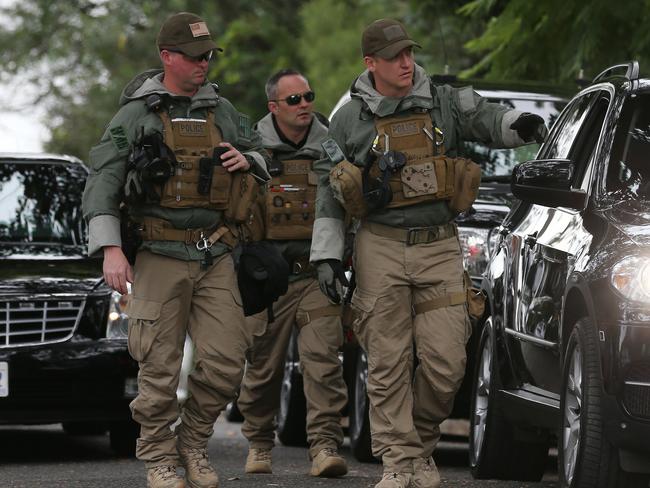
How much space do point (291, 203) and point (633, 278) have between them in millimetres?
3264

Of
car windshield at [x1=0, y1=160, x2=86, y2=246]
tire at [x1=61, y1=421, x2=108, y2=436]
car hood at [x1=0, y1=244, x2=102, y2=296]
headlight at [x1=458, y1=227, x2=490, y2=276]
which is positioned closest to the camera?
headlight at [x1=458, y1=227, x2=490, y2=276]

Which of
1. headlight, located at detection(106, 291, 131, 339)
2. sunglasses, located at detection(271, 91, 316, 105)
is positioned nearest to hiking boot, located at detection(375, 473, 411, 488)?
sunglasses, located at detection(271, 91, 316, 105)

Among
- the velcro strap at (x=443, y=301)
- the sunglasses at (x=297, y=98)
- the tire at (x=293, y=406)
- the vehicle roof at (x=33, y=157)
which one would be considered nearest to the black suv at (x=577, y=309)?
the velcro strap at (x=443, y=301)

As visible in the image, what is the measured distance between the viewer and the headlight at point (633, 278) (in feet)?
20.0

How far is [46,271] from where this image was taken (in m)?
10.1

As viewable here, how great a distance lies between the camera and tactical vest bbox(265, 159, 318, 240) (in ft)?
30.0

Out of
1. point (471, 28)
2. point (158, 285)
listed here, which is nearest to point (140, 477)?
→ point (158, 285)

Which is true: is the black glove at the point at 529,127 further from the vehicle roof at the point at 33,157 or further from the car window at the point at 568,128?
the vehicle roof at the point at 33,157

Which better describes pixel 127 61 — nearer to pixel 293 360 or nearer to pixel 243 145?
pixel 293 360

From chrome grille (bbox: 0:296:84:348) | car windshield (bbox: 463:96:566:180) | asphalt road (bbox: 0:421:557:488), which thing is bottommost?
asphalt road (bbox: 0:421:557:488)

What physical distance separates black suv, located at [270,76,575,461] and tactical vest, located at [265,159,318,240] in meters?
0.54

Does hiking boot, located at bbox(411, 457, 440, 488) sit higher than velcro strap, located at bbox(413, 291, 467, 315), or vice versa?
velcro strap, located at bbox(413, 291, 467, 315)

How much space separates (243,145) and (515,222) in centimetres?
139

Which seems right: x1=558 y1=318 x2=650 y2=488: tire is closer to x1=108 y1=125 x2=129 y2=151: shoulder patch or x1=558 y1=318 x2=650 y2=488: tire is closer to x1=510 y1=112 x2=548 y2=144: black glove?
x1=510 y1=112 x2=548 y2=144: black glove
